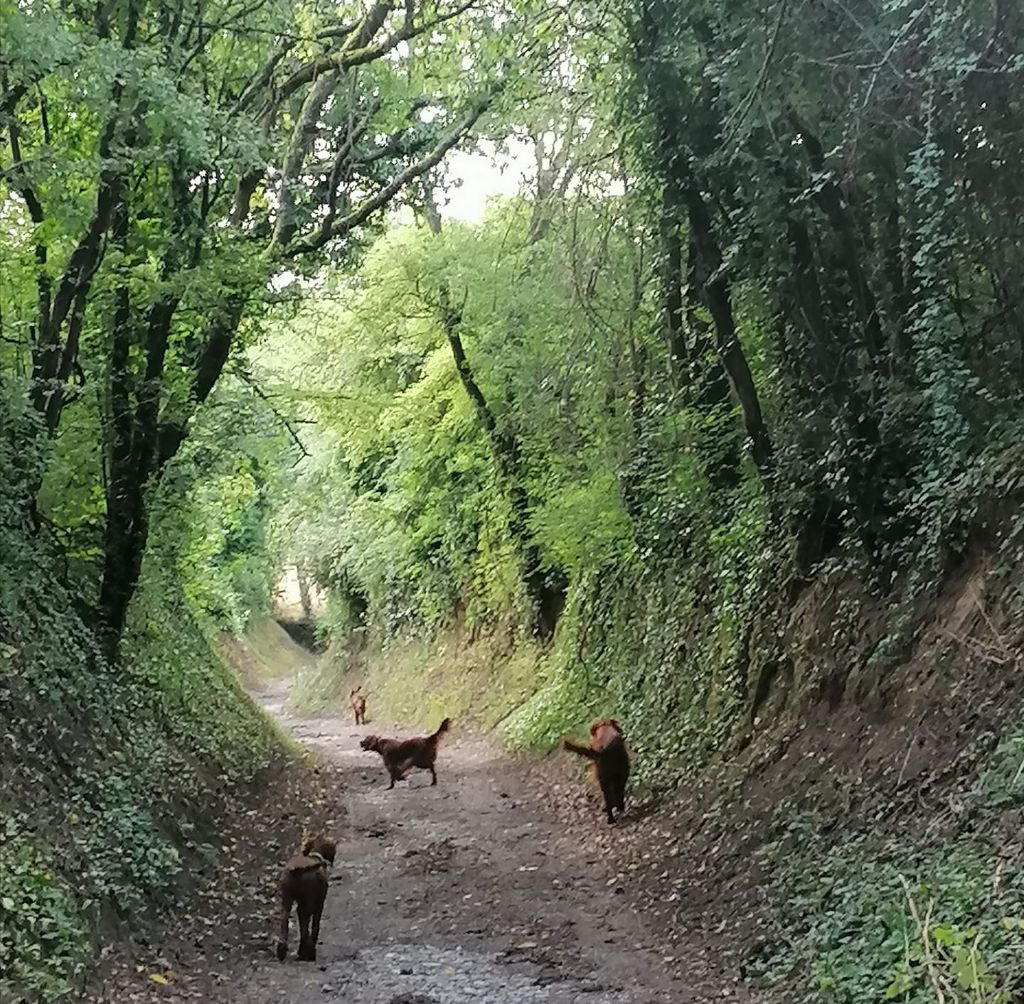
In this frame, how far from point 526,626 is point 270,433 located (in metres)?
7.36

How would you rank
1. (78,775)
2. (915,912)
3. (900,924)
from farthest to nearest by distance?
(78,775) → (900,924) → (915,912)

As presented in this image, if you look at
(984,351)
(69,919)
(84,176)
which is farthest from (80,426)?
(984,351)

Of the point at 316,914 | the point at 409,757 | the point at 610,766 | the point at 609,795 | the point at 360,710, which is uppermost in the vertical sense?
the point at 610,766

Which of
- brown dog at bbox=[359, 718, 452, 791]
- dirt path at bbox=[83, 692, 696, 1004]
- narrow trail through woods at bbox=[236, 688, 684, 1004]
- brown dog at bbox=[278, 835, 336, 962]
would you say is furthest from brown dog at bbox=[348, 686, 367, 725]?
brown dog at bbox=[278, 835, 336, 962]

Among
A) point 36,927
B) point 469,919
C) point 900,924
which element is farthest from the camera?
point 469,919

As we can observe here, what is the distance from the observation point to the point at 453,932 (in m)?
8.13

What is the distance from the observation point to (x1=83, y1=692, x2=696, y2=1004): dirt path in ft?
22.0

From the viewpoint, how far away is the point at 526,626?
832 inches

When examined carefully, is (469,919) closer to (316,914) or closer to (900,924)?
(316,914)

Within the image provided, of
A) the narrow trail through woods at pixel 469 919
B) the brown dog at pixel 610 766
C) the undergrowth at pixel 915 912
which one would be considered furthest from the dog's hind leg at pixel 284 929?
the brown dog at pixel 610 766

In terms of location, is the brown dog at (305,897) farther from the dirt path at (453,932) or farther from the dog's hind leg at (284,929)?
the dirt path at (453,932)

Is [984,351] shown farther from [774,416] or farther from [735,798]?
[735,798]

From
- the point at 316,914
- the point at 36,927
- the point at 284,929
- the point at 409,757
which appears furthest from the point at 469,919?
the point at 409,757

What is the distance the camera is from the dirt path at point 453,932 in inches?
264
